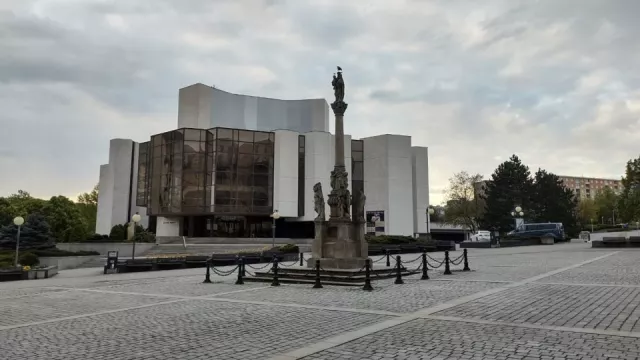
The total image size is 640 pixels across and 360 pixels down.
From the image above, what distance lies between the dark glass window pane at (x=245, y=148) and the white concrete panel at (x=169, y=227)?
504 inches

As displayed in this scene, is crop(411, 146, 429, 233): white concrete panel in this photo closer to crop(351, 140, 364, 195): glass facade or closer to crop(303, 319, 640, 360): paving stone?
crop(351, 140, 364, 195): glass facade

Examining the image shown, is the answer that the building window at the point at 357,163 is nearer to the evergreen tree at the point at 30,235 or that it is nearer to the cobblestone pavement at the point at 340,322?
the evergreen tree at the point at 30,235

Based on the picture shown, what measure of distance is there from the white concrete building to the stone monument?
33.7 meters

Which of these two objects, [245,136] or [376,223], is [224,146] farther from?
[376,223]

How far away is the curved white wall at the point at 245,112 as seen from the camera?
218 feet

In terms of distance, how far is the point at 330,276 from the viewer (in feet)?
57.4

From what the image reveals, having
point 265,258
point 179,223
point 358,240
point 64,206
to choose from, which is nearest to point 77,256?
point 265,258

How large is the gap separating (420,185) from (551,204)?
18.2 m

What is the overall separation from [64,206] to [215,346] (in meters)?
74.2

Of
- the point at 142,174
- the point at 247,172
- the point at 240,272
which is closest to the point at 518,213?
the point at 247,172

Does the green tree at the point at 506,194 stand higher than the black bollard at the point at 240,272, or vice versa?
the green tree at the point at 506,194

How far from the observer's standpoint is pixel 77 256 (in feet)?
112

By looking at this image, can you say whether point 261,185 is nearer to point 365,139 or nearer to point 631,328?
point 365,139

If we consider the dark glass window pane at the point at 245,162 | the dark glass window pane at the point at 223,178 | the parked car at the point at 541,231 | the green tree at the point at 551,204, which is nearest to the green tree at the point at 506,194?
the green tree at the point at 551,204
